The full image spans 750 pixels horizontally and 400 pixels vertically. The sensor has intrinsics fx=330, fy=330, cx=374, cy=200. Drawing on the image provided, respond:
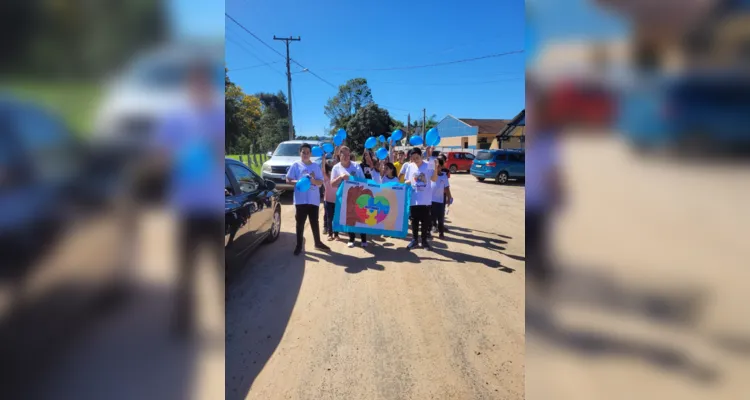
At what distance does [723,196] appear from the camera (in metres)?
0.63

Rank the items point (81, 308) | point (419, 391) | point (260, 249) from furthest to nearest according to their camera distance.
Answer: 1. point (260, 249)
2. point (419, 391)
3. point (81, 308)

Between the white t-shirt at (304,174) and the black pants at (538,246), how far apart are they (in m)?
4.04

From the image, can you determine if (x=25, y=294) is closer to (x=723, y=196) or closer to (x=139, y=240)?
(x=139, y=240)

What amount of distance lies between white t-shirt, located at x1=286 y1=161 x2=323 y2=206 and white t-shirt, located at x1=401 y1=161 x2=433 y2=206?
1.40m

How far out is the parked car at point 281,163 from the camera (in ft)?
30.4

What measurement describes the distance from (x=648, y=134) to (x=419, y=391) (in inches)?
80.8

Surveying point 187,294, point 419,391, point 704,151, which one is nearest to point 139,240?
point 187,294

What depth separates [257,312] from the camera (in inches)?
→ 125

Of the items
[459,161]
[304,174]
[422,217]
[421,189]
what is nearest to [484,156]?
[459,161]

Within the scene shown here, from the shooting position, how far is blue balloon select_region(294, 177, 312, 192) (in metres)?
4.56

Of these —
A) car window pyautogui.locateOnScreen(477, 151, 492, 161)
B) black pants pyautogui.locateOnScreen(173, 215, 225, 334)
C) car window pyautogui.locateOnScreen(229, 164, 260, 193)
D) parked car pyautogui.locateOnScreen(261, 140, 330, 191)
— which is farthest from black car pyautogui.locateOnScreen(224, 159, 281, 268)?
car window pyautogui.locateOnScreen(477, 151, 492, 161)

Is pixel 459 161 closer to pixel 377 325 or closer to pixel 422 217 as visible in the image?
pixel 422 217

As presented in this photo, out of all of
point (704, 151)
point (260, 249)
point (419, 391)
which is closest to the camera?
point (704, 151)

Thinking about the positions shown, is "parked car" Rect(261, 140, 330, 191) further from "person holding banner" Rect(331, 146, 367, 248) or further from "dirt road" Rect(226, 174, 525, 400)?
"dirt road" Rect(226, 174, 525, 400)
